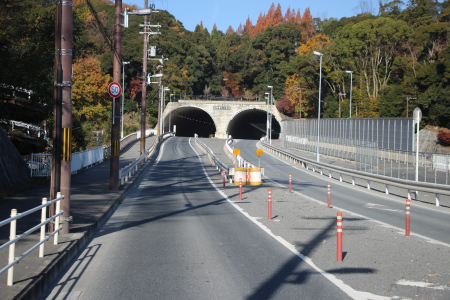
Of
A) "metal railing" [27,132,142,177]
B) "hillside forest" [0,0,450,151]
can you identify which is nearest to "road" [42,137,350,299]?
"hillside forest" [0,0,450,151]

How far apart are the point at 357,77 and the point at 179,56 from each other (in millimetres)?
40836

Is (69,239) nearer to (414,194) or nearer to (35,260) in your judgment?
(35,260)

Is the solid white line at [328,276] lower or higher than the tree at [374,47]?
lower

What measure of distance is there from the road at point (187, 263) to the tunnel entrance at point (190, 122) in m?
84.4

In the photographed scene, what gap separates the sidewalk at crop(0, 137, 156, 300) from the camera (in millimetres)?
7079

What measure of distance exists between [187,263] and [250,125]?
110694 mm

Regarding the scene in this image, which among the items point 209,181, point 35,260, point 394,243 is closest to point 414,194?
point 209,181

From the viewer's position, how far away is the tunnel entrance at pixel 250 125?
338 ft

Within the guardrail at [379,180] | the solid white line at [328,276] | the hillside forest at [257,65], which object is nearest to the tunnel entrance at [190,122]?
the hillside forest at [257,65]

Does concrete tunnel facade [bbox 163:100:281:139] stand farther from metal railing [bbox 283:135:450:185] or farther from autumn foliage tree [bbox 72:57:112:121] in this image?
metal railing [bbox 283:135:450:185]

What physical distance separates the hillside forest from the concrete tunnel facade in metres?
4.25

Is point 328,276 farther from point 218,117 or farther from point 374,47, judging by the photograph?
point 218,117

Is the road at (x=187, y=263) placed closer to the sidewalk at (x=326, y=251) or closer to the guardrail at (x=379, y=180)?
the sidewalk at (x=326, y=251)

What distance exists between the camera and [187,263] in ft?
31.0
